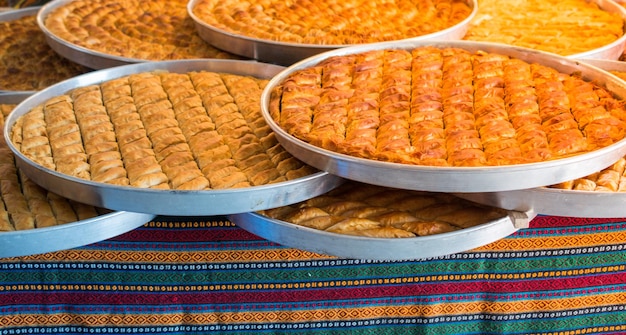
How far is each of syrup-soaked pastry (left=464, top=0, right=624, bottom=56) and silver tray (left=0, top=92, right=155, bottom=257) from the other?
64.1 inches

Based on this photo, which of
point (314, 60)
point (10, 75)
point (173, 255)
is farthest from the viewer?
point (10, 75)

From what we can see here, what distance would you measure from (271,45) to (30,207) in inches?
39.9

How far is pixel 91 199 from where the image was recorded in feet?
5.43

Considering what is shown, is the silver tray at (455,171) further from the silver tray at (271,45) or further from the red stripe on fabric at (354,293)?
the silver tray at (271,45)

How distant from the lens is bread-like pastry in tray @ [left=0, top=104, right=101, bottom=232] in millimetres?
1689

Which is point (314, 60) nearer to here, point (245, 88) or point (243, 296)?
A: point (245, 88)

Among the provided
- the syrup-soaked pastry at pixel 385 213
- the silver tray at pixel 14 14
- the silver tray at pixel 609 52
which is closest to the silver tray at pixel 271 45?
the silver tray at pixel 609 52

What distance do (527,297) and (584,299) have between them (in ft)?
0.54

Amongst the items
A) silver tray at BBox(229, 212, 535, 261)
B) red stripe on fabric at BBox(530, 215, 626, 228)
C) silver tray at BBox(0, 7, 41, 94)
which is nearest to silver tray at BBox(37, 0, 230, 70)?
silver tray at BBox(0, 7, 41, 94)

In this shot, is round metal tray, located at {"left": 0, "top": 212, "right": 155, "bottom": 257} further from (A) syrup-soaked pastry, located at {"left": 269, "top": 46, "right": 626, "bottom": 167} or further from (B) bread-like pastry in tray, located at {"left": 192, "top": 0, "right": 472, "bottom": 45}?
(B) bread-like pastry in tray, located at {"left": 192, "top": 0, "right": 472, "bottom": 45}

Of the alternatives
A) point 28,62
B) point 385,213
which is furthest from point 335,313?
point 28,62

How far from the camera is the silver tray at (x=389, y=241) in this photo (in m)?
1.59

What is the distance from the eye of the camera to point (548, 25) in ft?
9.35

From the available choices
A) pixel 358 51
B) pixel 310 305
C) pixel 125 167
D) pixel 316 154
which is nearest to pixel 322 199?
pixel 316 154
